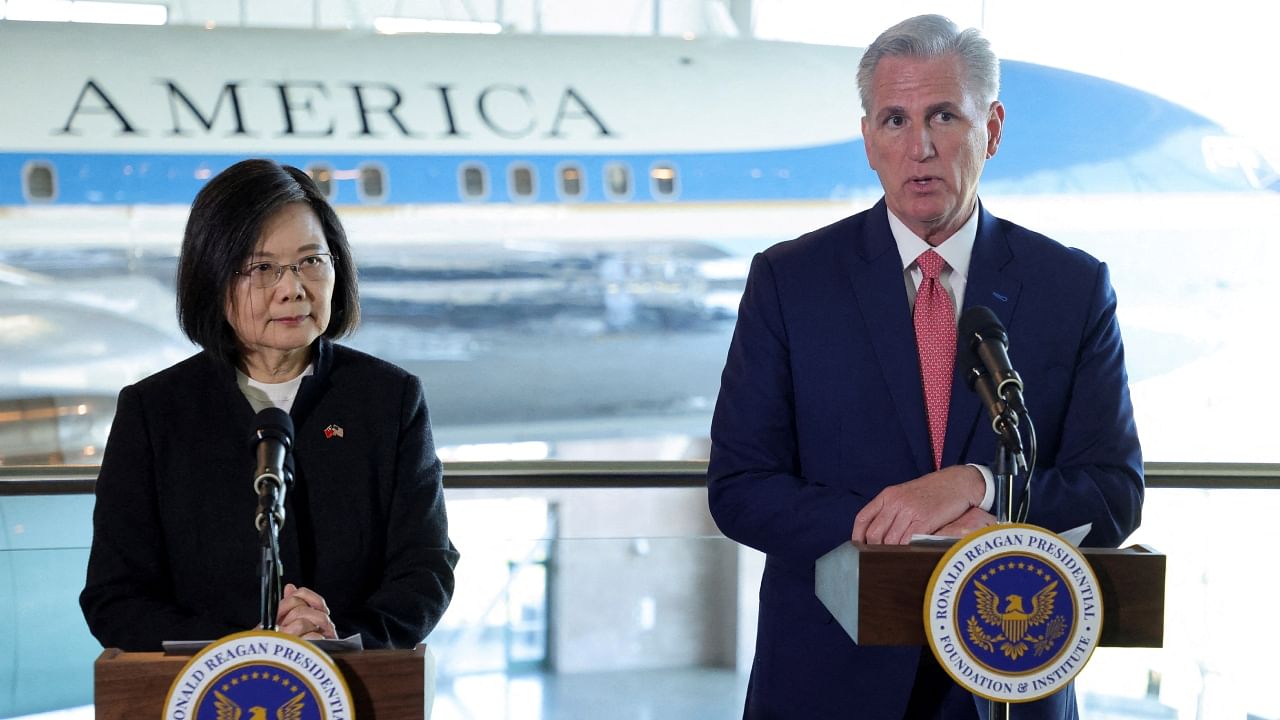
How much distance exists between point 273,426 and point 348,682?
0.26 metres

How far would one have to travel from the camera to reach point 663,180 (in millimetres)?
6730

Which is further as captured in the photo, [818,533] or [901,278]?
[901,278]

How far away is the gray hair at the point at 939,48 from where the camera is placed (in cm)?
159

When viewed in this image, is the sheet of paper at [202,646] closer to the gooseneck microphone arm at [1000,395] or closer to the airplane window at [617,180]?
the gooseneck microphone arm at [1000,395]

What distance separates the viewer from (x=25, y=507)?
8.52ft

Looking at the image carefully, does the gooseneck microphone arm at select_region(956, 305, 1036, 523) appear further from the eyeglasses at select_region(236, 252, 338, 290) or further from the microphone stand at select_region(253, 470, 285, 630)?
the eyeglasses at select_region(236, 252, 338, 290)

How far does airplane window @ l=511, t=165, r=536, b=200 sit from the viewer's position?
6.52 m

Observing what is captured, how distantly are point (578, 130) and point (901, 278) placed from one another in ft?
17.0

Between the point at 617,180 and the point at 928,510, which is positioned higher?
the point at 617,180

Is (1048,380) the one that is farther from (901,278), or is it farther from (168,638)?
(168,638)

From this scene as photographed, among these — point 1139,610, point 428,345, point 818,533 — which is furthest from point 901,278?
point 428,345

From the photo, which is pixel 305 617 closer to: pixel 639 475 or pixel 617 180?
pixel 639 475

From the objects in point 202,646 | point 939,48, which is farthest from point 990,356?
point 202,646

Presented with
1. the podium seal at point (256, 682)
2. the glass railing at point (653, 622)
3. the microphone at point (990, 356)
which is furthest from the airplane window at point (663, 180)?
the podium seal at point (256, 682)
